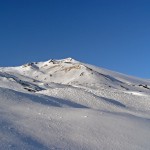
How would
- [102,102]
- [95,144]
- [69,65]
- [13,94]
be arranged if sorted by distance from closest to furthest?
[95,144] → [13,94] → [102,102] → [69,65]

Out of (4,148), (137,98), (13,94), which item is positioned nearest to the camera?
(4,148)

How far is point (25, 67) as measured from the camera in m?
49.3

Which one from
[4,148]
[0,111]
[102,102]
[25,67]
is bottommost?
[4,148]

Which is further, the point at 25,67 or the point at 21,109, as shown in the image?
the point at 25,67

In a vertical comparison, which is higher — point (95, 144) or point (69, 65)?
point (69, 65)

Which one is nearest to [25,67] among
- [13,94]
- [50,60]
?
[50,60]

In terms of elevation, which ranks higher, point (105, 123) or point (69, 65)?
point (69, 65)

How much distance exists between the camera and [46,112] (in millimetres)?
11148

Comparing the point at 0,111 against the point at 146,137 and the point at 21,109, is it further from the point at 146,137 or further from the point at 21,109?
the point at 146,137

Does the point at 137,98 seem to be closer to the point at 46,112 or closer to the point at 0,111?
the point at 46,112

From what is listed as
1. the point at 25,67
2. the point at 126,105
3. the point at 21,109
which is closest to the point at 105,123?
the point at 21,109

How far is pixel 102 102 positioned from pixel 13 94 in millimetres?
4070

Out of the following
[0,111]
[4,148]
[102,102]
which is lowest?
[4,148]

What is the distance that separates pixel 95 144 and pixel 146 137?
92.9 inches
